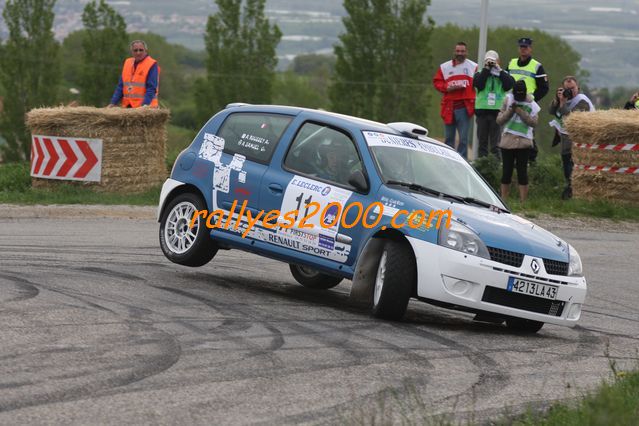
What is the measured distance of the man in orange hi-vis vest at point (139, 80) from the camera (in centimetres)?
1923

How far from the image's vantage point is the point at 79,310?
9414 mm

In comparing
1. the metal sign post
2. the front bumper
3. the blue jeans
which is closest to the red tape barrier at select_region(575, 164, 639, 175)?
the blue jeans

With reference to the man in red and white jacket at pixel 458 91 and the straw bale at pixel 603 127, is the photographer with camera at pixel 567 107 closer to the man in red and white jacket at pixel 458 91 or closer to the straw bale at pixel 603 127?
the straw bale at pixel 603 127

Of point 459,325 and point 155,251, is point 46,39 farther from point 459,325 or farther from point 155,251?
point 459,325

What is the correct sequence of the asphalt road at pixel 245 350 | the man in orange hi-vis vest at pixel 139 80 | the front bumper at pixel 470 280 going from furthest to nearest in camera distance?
the man in orange hi-vis vest at pixel 139 80 < the front bumper at pixel 470 280 < the asphalt road at pixel 245 350

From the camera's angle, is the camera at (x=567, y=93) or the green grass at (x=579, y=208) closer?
the green grass at (x=579, y=208)

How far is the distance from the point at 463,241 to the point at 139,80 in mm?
10741

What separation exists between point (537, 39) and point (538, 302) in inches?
Result: 4814

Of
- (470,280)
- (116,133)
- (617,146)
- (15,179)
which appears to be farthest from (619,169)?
(470,280)

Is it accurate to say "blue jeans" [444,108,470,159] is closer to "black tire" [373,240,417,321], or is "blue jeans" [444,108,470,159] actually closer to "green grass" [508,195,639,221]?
"green grass" [508,195,639,221]

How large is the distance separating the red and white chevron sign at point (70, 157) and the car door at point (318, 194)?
9122 millimetres

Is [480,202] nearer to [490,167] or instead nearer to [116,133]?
[116,133]

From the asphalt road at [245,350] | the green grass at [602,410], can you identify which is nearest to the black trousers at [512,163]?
the asphalt road at [245,350]

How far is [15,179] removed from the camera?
2091 cm
